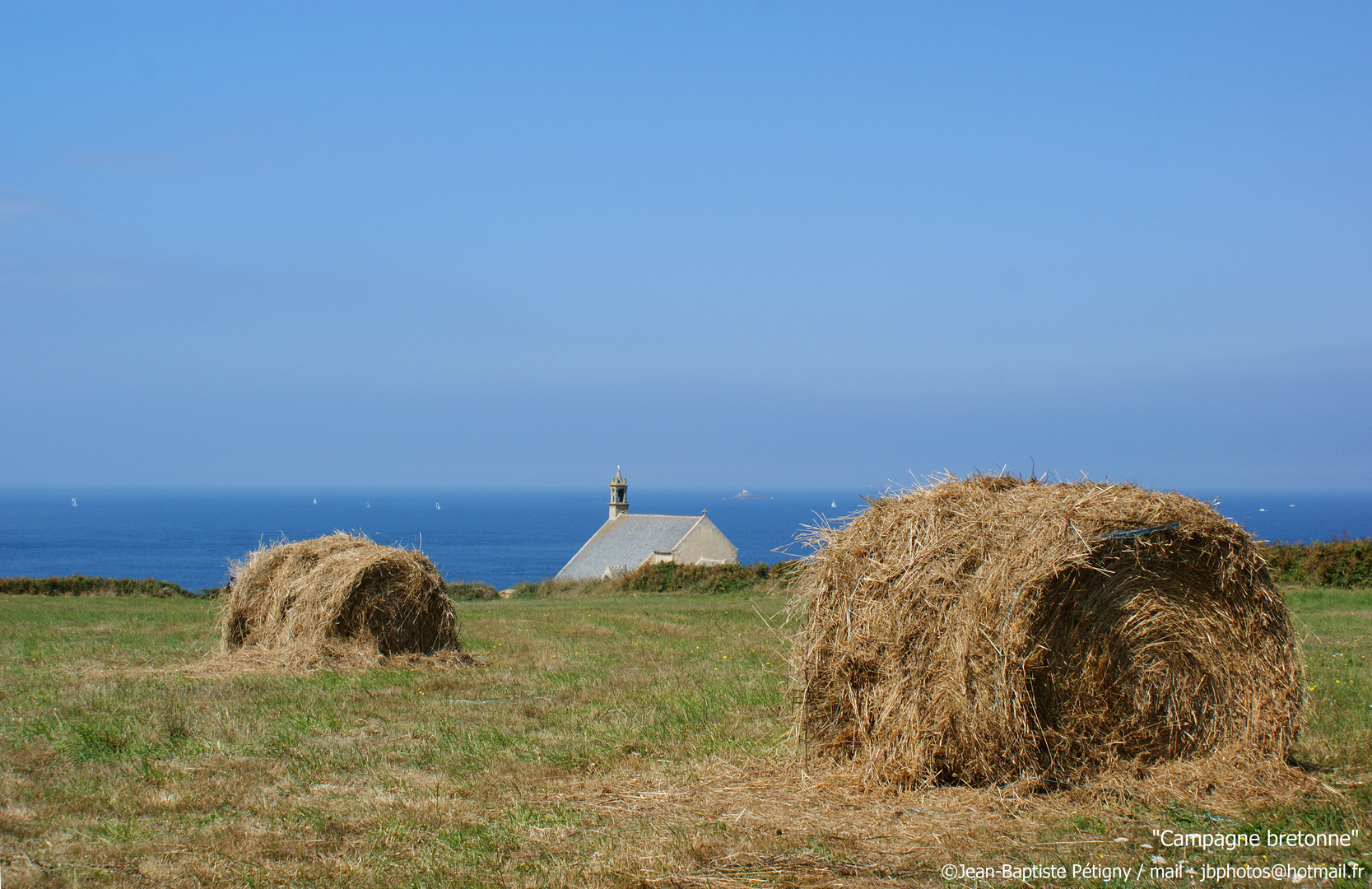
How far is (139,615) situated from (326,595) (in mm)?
12187

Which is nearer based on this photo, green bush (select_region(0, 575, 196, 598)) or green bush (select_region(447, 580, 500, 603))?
green bush (select_region(0, 575, 196, 598))

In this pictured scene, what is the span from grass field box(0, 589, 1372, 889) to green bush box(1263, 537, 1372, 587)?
18733mm

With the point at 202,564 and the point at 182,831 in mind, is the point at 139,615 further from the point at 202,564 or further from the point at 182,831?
the point at 202,564

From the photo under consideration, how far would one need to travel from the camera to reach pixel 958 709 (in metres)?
6.99

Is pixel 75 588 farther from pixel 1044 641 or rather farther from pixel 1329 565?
pixel 1329 565

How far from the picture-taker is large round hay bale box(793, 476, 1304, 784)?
274 inches

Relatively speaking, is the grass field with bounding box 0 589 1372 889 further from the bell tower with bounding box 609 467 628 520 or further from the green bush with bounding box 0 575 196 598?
the bell tower with bounding box 609 467 628 520

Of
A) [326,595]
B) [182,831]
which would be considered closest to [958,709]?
[182,831]

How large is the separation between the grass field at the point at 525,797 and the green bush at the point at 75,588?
25.9 m

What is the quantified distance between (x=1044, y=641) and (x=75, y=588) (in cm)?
3715

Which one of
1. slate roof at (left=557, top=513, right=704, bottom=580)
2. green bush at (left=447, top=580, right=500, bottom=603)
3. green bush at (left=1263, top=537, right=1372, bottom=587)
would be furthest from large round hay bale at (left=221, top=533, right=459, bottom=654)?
slate roof at (left=557, top=513, right=704, bottom=580)

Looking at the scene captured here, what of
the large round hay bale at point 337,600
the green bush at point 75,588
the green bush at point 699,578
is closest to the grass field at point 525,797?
the large round hay bale at point 337,600

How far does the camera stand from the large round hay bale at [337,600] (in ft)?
45.9

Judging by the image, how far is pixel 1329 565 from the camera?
28.6 meters
